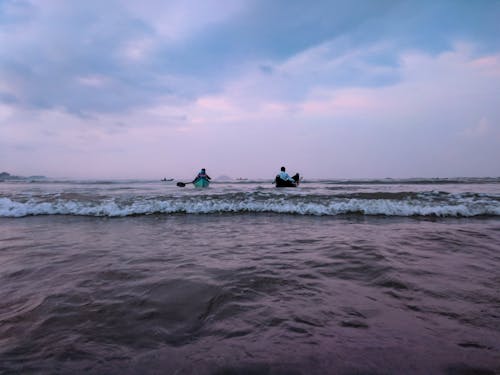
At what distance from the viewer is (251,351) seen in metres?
1.82

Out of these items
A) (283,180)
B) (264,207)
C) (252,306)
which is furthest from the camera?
(283,180)

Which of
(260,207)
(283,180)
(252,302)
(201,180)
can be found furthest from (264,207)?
(201,180)

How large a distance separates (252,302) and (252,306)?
0.08m

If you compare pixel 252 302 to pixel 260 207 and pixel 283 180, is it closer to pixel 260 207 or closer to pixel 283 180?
pixel 260 207

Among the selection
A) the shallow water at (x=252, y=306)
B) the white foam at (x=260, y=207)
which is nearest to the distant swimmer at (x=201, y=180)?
the white foam at (x=260, y=207)

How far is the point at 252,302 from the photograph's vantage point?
2.61 m

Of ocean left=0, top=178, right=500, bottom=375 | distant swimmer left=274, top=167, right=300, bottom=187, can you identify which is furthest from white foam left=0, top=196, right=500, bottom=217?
distant swimmer left=274, top=167, right=300, bottom=187

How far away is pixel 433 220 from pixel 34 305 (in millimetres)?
8804

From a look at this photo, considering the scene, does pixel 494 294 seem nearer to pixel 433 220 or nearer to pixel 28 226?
pixel 433 220

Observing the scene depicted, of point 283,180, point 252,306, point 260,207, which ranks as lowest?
point 252,306

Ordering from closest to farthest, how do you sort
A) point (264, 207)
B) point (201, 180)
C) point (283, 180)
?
point (264, 207) → point (283, 180) → point (201, 180)

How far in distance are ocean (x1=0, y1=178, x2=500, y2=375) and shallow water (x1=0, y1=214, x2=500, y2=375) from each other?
0.01 metres

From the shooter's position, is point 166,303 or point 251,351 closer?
point 251,351

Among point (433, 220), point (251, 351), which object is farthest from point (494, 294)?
point (433, 220)
